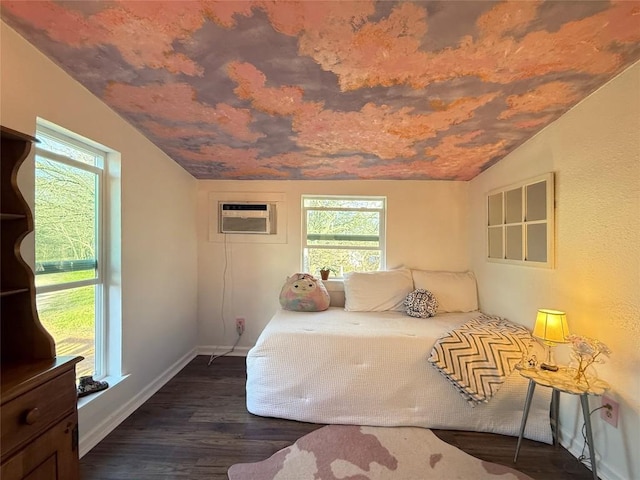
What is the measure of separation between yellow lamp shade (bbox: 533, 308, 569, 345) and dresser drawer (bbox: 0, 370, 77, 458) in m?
2.32

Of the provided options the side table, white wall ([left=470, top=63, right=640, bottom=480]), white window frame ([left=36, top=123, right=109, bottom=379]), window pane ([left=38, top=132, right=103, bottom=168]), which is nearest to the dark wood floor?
the side table

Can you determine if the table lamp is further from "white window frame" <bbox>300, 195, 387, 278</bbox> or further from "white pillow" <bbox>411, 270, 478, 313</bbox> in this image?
"white window frame" <bbox>300, 195, 387, 278</bbox>

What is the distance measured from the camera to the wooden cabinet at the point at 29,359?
1.07 m

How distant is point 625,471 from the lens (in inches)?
58.4

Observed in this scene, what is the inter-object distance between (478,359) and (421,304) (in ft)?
2.50

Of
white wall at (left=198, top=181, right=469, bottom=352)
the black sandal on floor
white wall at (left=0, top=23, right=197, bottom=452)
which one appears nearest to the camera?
white wall at (left=0, top=23, right=197, bottom=452)

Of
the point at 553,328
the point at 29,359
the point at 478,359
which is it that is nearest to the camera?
the point at 29,359

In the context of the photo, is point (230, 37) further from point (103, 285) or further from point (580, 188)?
point (580, 188)

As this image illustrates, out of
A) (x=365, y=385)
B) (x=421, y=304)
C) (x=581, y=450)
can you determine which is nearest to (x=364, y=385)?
(x=365, y=385)

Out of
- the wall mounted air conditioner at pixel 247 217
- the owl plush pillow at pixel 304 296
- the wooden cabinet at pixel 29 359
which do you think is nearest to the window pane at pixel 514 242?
the owl plush pillow at pixel 304 296

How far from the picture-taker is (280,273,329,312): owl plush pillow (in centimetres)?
280

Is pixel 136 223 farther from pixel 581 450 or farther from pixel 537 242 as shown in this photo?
pixel 581 450

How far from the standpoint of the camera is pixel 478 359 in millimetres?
1945

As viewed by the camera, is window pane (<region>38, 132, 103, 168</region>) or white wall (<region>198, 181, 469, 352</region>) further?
white wall (<region>198, 181, 469, 352</region>)
